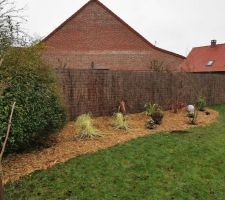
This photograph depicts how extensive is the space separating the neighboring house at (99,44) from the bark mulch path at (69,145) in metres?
13.6

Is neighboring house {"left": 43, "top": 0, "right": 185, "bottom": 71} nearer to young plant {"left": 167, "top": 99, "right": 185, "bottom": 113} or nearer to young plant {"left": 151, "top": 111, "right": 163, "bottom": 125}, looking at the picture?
young plant {"left": 167, "top": 99, "right": 185, "bottom": 113}

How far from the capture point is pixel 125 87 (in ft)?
51.2

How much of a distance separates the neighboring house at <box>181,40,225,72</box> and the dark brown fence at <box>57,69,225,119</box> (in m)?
21.4

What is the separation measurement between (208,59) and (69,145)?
36.1m

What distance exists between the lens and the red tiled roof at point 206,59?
41375mm

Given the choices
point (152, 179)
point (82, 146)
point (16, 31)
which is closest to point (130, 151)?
point (82, 146)

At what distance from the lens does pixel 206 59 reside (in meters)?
43.6

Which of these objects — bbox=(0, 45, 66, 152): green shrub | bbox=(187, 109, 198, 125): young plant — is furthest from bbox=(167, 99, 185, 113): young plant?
bbox=(0, 45, 66, 152): green shrub

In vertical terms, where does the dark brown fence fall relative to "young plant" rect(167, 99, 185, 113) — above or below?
above

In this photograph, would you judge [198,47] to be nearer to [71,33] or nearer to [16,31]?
[71,33]

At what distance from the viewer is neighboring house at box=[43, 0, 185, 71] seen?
2689 cm

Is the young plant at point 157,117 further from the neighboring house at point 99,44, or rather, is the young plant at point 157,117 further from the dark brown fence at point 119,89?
the neighboring house at point 99,44

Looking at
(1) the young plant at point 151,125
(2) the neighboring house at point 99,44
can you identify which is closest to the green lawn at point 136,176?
(1) the young plant at point 151,125

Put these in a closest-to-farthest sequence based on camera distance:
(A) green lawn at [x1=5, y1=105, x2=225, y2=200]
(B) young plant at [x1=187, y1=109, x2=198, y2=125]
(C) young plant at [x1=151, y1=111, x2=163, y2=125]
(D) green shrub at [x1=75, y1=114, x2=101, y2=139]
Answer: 1. (A) green lawn at [x1=5, y1=105, x2=225, y2=200]
2. (D) green shrub at [x1=75, y1=114, x2=101, y2=139]
3. (C) young plant at [x1=151, y1=111, x2=163, y2=125]
4. (B) young plant at [x1=187, y1=109, x2=198, y2=125]
